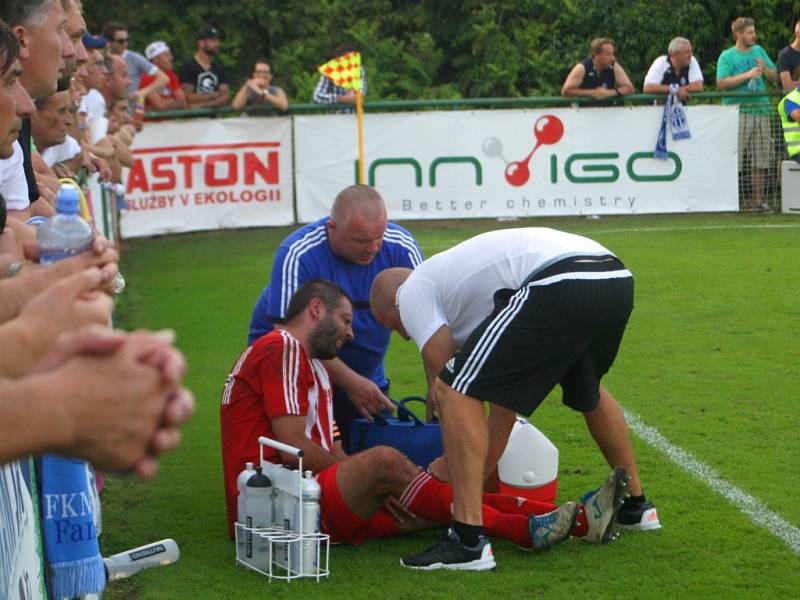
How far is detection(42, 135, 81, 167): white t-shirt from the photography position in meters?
7.69

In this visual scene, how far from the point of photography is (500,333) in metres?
5.30

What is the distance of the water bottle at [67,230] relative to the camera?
10.1 feet

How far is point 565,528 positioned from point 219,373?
400 cm

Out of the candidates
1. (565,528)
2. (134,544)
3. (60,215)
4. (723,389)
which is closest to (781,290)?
(723,389)

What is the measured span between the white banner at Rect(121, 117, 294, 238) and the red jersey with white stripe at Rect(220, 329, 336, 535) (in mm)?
10759

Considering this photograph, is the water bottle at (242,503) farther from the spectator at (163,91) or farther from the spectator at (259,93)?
the spectator at (259,93)

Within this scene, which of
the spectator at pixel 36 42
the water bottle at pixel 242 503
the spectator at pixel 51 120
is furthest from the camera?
the spectator at pixel 51 120

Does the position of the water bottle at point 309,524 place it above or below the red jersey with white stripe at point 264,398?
below

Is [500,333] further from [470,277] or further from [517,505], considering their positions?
[517,505]

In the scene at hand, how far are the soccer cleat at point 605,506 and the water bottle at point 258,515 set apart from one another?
1.32m

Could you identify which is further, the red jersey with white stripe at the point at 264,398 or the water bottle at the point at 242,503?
the red jersey with white stripe at the point at 264,398

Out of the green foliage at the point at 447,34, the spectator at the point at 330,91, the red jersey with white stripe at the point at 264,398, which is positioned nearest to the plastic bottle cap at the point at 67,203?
the red jersey with white stripe at the point at 264,398

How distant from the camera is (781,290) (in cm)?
1172

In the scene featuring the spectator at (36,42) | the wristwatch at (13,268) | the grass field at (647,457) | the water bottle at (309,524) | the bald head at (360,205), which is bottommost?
the grass field at (647,457)
